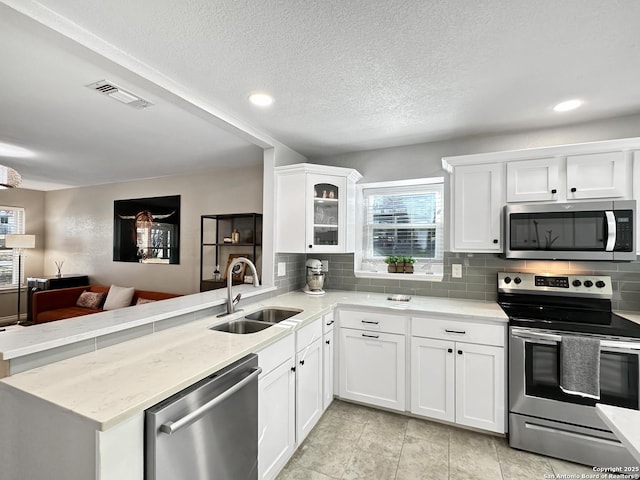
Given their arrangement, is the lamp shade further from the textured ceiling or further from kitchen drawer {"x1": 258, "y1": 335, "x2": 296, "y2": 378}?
kitchen drawer {"x1": 258, "y1": 335, "x2": 296, "y2": 378}

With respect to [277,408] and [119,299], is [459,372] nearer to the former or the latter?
[277,408]

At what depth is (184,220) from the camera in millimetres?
4445

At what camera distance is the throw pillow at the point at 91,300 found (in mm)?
4672

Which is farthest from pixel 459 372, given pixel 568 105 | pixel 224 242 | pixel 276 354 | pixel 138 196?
pixel 138 196

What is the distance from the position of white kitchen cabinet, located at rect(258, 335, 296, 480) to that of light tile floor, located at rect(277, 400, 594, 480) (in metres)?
0.20

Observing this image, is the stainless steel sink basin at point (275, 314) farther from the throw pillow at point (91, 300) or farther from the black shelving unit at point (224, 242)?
the throw pillow at point (91, 300)

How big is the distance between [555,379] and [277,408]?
1.82m

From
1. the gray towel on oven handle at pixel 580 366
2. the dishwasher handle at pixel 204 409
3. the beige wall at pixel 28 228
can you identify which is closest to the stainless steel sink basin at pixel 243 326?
the dishwasher handle at pixel 204 409

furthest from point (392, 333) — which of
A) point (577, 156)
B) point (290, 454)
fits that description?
point (577, 156)

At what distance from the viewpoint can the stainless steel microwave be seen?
2051 millimetres

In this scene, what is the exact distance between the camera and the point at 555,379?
6.44 ft

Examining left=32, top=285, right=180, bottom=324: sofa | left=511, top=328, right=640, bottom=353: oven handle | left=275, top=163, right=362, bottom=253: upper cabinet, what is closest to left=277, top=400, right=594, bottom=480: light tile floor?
Answer: left=511, top=328, right=640, bottom=353: oven handle

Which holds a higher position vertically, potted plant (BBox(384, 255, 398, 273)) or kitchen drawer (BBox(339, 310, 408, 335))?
potted plant (BBox(384, 255, 398, 273))

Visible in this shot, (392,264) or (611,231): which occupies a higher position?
(611,231)
